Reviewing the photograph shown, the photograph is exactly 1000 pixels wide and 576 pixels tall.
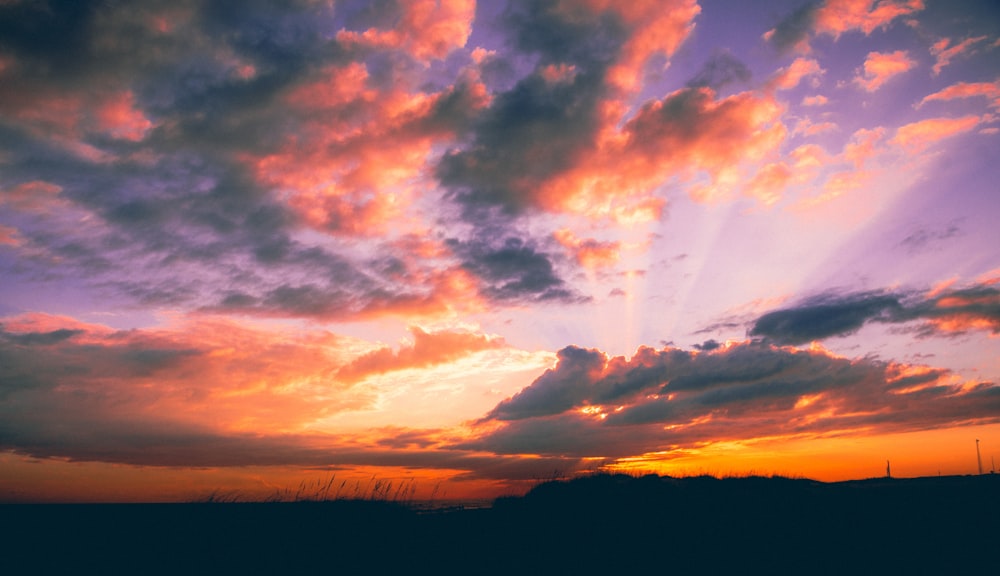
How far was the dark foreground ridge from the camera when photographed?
53.1ft

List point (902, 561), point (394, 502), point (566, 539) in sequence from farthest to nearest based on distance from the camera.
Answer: point (394, 502) → point (566, 539) → point (902, 561)

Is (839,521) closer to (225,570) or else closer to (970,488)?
(970,488)

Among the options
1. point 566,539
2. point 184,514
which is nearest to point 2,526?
point 184,514

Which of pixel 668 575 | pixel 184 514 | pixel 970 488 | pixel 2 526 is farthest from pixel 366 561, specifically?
pixel 970 488

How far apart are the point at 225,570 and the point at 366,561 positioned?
4.50 metres

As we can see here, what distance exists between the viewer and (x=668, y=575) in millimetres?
15102

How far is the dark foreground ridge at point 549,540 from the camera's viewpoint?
16.2 metres

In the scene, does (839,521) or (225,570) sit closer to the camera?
(225,570)

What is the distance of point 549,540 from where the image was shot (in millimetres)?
20625

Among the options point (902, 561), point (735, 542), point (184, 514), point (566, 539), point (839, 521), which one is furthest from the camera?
point (184, 514)

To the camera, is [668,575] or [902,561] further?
[902,561]

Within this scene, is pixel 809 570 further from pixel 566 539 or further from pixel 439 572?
pixel 439 572

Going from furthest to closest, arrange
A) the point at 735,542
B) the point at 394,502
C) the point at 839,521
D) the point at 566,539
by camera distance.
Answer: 1. the point at 394,502
2. the point at 839,521
3. the point at 566,539
4. the point at 735,542

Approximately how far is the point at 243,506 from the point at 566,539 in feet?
62.9
